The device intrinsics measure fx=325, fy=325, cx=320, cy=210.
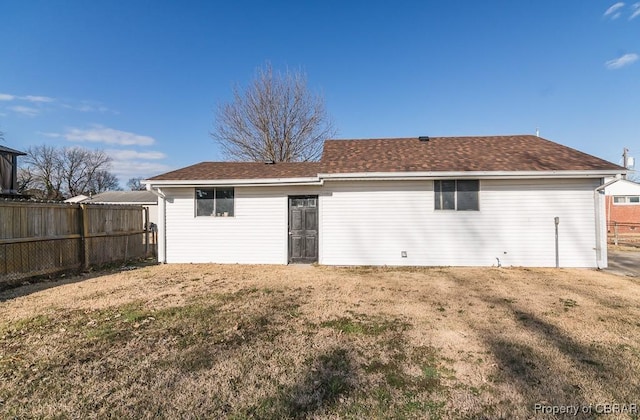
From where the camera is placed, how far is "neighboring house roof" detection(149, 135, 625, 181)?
356 inches

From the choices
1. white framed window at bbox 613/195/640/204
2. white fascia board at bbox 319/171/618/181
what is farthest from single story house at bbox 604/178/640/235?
white fascia board at bbox 319/171/618/181

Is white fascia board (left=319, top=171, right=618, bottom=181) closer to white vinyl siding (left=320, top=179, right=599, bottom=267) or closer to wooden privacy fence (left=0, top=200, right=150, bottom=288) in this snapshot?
white vinyl siding (left=320, top=179, right=599, bottom=267)

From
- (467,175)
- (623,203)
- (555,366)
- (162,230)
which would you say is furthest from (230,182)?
(623,203)

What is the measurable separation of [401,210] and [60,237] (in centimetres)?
931

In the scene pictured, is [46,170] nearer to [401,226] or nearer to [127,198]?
[127,198]

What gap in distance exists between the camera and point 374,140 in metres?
12.6

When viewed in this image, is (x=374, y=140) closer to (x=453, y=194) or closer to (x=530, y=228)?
(x=453, y=194)

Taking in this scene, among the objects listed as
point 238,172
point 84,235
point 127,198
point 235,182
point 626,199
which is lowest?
point 84,235

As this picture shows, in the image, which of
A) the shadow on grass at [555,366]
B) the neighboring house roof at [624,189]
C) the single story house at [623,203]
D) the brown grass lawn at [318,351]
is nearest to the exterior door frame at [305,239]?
the brown grass lawn at [318,351]

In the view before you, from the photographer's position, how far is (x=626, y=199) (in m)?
26.3

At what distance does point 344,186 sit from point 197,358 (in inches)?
269

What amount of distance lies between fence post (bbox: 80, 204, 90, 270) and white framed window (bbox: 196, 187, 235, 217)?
10.0 ft

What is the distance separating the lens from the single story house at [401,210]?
8867mm

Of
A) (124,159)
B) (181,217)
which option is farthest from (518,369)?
(124,159)
